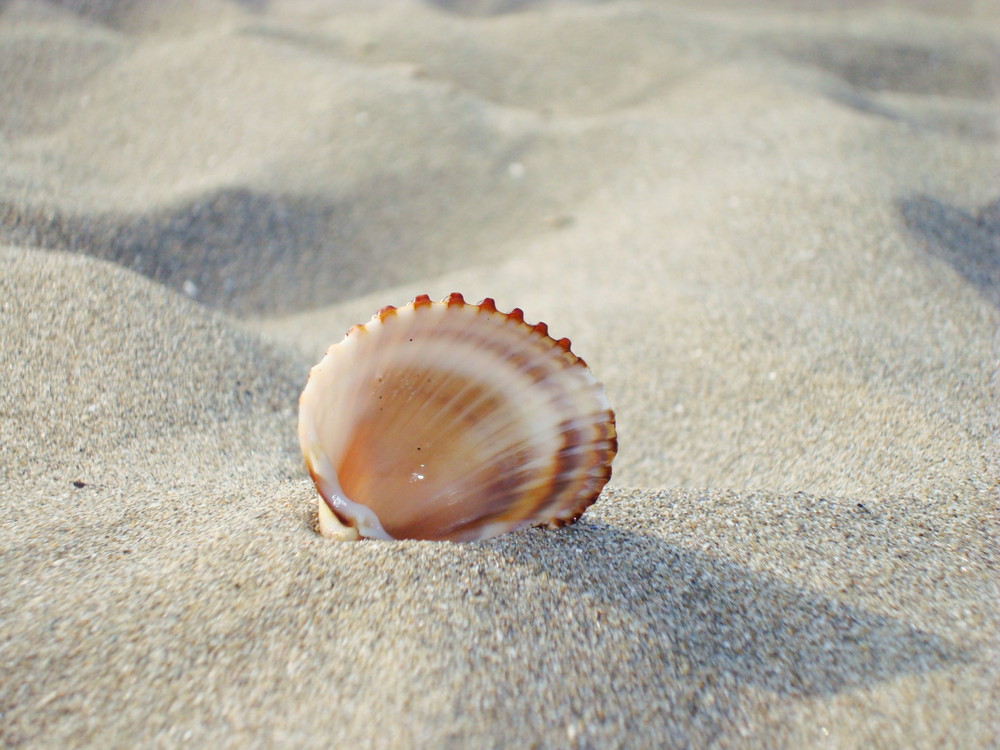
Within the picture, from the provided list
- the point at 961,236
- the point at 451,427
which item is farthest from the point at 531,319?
the point at 961,236

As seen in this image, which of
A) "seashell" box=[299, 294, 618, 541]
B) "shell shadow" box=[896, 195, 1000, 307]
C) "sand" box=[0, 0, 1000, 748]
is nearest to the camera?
"sand" box=[0, 0, 1000, 748]

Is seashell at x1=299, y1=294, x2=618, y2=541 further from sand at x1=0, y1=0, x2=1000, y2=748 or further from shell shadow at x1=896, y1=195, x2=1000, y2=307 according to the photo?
shell shadow at x1=896, y1=195, x2=1000, y2=307

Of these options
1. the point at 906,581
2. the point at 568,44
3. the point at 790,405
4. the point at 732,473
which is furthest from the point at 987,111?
the point at 906,581

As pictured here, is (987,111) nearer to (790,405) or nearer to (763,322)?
(763,322)

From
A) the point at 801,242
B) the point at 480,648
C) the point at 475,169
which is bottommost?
the point at 475,169

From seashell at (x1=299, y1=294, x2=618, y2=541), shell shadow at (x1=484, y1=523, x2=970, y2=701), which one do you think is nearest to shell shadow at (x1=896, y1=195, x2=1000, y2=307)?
shell shadow at (x1=484, y1=523, x2=970, y2=701)

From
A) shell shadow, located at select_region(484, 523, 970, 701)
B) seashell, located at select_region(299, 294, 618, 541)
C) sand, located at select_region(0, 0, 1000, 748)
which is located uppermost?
seashell, located at select_region(299, 294, 618, 541)

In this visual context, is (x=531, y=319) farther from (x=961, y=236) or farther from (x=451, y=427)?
(x=961, y=236)

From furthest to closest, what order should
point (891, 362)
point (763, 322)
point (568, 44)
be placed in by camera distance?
point (568, 44) < point (763, 322) < point (891, 362)
